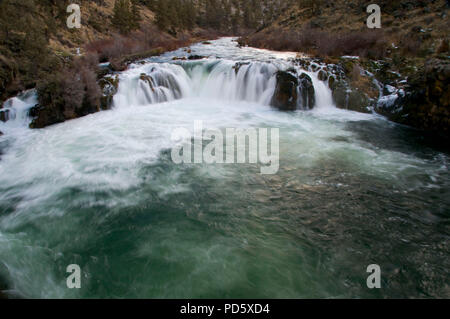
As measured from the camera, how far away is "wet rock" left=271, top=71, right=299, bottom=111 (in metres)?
12.6

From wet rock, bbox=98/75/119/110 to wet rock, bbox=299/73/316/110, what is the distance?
916 cm

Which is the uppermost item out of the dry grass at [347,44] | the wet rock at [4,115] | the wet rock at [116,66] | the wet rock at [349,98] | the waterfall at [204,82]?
the dry grass at [347,44]

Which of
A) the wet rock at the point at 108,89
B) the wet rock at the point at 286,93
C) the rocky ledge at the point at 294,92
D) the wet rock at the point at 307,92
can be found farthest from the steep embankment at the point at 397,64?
the wet rock at the point at 108,89

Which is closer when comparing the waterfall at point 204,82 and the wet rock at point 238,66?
the waterfall at point 204,82

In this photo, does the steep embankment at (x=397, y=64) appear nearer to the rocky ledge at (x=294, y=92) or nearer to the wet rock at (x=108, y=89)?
the rocky ledge at (x=294, y=92)

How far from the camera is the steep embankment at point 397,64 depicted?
9.56m

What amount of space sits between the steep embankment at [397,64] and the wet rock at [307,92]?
3.47 feet

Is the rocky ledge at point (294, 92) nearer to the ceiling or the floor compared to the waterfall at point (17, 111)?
nearer to the ceiling

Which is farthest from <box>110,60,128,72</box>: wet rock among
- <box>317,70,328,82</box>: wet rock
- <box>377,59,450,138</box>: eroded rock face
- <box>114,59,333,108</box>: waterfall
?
<box>377,59,450,138</box>: eroded rock face

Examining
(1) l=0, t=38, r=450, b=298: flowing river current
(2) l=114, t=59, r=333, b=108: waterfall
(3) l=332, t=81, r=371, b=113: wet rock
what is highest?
(2) l=114, t=59, r=333, b=108: waterfall

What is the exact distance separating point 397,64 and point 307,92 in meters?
5.16

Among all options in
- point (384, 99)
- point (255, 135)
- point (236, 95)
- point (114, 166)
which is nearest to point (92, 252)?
point (114, 166)

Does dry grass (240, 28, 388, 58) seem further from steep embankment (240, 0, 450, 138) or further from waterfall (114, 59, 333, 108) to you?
waterfall (114, 59, 333, 108)
